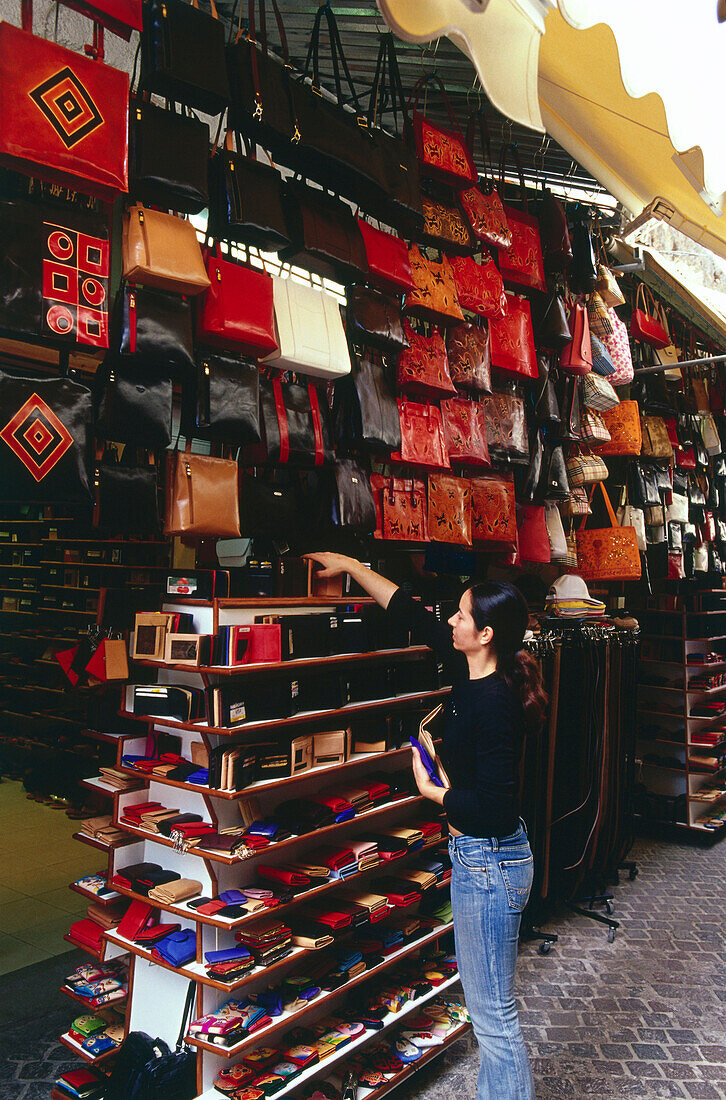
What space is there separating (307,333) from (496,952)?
87.7 inches

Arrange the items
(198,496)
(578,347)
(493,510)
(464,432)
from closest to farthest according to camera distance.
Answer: (198,496) < (464,432) < (493,510) < (578,347)

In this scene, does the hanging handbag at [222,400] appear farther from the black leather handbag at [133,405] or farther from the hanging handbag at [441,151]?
the hanging handbag at [441,151]

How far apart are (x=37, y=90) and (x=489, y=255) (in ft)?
8.79

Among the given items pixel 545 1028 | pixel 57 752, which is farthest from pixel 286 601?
pixel 57 752

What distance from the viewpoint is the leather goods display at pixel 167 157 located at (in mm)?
2262

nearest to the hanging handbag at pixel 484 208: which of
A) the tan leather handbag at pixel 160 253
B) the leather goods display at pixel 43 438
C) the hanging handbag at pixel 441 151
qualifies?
the hanging handbag at pixel 441 151

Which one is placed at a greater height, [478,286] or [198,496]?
[478,286]

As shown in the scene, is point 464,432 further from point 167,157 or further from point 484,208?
point 167,157

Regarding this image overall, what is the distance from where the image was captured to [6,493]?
2.12m

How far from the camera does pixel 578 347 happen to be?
444 cm

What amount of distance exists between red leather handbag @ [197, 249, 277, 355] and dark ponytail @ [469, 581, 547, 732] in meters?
1.19

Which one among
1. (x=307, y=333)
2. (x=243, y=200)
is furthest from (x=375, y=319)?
(x=243, y=200)

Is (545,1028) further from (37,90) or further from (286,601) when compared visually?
(37,90)

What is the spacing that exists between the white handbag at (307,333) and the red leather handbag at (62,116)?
2.37 feet
